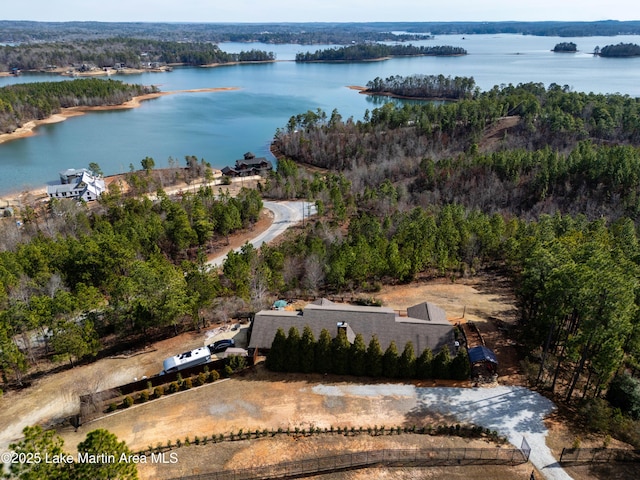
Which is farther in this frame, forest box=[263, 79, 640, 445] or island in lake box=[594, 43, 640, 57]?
island in lake box=[594, 43, 640, 57]

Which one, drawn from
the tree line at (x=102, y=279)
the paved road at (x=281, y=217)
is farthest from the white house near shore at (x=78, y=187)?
the paved road at (x=281, y=217)

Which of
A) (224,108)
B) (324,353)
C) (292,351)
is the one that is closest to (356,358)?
(324,353)

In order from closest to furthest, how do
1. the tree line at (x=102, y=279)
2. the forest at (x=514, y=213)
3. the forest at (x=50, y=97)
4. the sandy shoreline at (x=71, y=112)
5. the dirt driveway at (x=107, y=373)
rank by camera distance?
the forest at (x=514, y=213) < the dirt driveway at (x=107, y=373) < the tree line at (x=102, y=279) < the sandy shoreline at (x=71, y=112) < the forest at (x=50, y=97)

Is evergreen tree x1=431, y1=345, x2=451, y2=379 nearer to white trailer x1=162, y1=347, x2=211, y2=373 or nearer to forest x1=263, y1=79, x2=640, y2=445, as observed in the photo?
forest x1=263, y1=79, x2=640, y2=445

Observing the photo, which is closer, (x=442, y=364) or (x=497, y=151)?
(x=442, y=364)

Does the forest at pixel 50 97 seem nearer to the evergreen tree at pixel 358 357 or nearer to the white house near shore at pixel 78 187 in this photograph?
the white house near shore at pixel 78 187

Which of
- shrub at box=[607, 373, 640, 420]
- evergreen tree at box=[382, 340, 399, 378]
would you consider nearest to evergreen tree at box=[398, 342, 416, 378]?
evergreen tree at box=[382, 340, 399, 378]

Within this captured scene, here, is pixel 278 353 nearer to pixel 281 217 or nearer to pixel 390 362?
pixel 390 362
